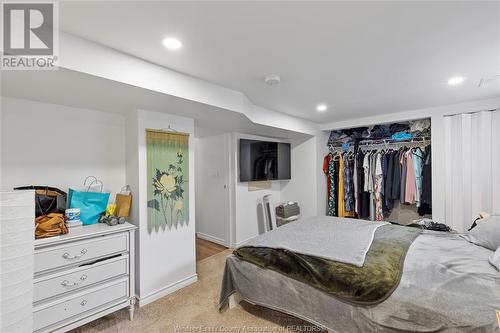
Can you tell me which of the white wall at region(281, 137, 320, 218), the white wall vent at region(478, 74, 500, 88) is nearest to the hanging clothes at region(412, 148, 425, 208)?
the white wall vent at region(478, 74, 500, 88)

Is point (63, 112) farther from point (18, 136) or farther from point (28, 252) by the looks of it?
point (28, 252)

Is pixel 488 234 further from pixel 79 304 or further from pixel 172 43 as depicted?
pixel 79 304

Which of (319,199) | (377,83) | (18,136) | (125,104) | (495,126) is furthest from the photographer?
(319,199)

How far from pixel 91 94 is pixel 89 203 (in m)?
0.98

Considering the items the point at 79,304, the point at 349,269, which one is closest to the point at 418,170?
the point at 349,269

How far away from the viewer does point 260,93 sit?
2547 mm

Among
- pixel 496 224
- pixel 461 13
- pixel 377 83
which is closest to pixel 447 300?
pixel 496 224

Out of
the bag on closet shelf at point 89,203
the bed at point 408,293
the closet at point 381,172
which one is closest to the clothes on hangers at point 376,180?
the closet at point 381,172

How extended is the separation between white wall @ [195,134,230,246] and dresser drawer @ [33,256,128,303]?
2.01 meters

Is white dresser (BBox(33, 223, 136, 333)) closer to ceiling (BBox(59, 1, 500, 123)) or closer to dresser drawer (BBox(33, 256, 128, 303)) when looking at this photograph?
dresser drawer (BBox(33, 256, 128, 303))

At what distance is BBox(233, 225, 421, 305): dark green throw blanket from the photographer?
1.47 meters

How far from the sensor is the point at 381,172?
12.1 ft

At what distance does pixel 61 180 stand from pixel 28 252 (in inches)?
46.6

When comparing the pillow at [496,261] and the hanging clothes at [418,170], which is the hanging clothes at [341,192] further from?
the pillow at [496,261]
